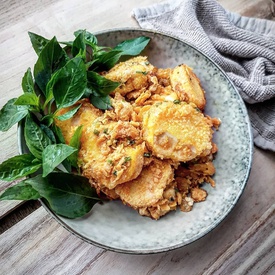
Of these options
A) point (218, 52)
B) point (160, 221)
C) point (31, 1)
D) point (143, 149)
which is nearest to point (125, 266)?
point (160, 221)

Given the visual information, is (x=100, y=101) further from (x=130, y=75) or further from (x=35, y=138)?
(x=35, y=138)

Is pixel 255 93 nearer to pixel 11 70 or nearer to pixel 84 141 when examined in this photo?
pixel 84 141

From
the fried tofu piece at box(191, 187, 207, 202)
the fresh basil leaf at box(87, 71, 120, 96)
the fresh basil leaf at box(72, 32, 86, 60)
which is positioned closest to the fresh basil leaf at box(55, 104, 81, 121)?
the fresh basil leaf at box(87, 71, 120, 96)

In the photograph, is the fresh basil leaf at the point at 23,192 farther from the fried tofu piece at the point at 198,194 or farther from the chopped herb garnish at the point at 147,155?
the fried tofu piece at the point at 198,194

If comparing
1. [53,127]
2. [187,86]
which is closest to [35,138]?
[53,127]

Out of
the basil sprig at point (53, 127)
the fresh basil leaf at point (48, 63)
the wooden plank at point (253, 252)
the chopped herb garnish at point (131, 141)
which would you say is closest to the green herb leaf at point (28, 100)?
the basil sprig at point (53, 127)

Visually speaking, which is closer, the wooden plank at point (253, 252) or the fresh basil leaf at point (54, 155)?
the fresh basil leaf at point (54, 155)

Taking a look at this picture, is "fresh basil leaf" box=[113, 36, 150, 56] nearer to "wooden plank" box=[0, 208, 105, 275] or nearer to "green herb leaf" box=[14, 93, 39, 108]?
"green herb leaf" box=[14, 93, 39, 108]

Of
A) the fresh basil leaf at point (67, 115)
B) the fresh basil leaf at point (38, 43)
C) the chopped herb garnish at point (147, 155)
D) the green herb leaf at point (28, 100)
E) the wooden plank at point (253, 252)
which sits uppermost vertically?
the fresh basil leaf at point (38, 43)
